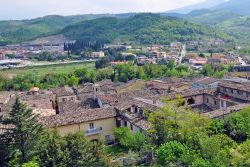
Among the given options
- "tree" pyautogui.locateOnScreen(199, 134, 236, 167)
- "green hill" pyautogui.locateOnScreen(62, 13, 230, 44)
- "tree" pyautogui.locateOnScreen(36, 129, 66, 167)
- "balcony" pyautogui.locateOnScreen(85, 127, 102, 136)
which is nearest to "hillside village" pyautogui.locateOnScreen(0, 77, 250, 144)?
"balcony" pyautogui.locateOnScreen(85, 127, 102, 136)

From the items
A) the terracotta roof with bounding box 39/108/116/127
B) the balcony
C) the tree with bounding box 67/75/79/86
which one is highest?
the terracotta roof with bounding box 39/108/116/127

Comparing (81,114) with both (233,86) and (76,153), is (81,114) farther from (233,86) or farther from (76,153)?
(233,86)

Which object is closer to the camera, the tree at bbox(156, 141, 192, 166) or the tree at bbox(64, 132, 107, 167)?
the tree at bbox(64, 132, 107, 167)

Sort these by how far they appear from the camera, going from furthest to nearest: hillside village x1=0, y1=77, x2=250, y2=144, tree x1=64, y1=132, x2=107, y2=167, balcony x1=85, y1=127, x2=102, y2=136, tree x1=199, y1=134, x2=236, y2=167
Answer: balcony x1=85, y1=127, x2=102, y2=136 < hillside village x1=0, y1=77, x2=250, y2=144 < tree x1=64, y1=132, x2=107, y2=167 < tree x1=199, y1=134, x2=236, y2=167

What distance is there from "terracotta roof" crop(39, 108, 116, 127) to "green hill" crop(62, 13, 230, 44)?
111 metres

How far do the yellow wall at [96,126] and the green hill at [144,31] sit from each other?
112 meters

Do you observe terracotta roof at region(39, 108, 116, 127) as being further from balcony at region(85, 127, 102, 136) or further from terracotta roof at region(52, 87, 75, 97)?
terracotta roof at region(52, 87, 75, 97)

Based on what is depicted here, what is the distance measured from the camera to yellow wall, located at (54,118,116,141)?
29078 millimetres

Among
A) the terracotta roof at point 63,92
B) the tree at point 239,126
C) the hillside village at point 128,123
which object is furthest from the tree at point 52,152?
the terracotta roof at point 63,92

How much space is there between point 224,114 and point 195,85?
705 inches

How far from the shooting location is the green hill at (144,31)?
146 metres

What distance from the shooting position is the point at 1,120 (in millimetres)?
20609

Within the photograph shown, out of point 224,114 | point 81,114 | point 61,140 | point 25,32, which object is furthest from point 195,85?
point 25,32

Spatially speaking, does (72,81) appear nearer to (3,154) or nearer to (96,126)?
(96,126)
